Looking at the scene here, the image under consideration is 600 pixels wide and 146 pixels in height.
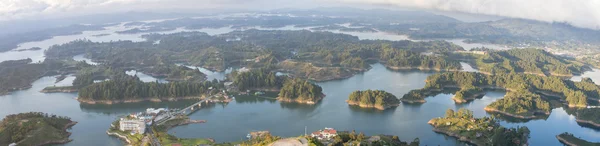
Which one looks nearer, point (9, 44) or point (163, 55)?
point (163, 55)

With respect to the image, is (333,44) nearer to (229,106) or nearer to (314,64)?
(314,64)

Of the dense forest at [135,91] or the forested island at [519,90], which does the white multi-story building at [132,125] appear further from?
the forested island at [519,90]

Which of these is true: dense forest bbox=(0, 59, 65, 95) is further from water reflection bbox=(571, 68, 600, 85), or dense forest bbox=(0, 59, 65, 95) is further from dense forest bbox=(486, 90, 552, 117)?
water reflection bbox=(571, 68, 600, 85)

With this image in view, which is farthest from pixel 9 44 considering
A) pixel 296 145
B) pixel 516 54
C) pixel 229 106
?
pixel 516 54

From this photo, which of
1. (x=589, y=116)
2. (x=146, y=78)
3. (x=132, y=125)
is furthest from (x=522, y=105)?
(x=146, y=78)

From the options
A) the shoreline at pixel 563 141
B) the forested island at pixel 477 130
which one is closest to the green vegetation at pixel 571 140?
the shoreline at pixel 563 141
